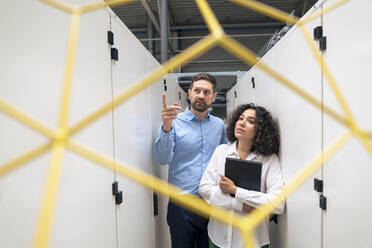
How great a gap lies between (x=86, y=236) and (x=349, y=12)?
0.90 m

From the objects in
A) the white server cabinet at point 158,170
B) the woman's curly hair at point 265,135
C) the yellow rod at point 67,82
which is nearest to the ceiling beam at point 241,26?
the white server cabinet at point 158,170

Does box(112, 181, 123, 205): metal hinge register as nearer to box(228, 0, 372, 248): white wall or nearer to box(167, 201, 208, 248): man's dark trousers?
box(167, 201, 208, 248): man's dark trousers

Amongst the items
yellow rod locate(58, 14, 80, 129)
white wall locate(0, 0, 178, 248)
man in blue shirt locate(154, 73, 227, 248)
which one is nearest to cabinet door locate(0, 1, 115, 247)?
white wall locate(0, 0, 178, 248)

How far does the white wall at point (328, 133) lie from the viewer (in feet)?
1.71

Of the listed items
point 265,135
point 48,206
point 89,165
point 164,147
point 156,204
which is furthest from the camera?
point 156,204

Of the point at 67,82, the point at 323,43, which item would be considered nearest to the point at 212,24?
the point at 67,82

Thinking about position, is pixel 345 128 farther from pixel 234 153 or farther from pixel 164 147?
pixel 164 147

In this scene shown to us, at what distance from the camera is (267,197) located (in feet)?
2.68

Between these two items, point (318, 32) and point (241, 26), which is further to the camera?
point (241, 26)

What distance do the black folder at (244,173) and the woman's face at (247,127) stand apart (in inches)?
5.2

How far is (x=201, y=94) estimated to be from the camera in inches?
43.1

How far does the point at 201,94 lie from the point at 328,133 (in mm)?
599

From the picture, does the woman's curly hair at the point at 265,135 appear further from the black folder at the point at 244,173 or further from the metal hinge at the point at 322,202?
the metal hinge at the point at 322,202

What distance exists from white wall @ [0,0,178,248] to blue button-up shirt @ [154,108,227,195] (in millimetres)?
228
